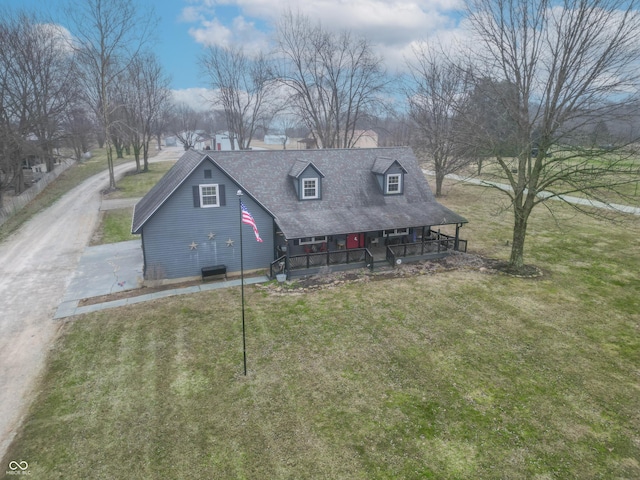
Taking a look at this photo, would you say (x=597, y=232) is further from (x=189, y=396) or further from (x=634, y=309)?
(x=189, y=396)

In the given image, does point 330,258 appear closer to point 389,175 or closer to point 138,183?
point 389,175

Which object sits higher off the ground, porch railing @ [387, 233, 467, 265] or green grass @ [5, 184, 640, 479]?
porch railing @ [387, 233, 467, 265]

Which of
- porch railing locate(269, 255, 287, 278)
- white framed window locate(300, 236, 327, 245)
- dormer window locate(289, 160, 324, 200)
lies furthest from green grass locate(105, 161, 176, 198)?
white framed window locate(300, 236, 327, 245)

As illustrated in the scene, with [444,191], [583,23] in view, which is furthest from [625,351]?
[444,191]

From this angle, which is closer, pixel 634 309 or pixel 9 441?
pixel 9 441

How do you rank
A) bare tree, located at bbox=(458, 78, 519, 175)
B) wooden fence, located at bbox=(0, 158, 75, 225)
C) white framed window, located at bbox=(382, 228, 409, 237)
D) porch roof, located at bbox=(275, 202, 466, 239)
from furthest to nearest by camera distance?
wooden fence, located at bbox=(0, 158, 75, 225) < white framed window, located at bbox=(382, 228, 409, 237) < porch roof, located at bbox=(275, 202, 466, 239) < bare tree, located at bbox=(458, 78, 519, 175)

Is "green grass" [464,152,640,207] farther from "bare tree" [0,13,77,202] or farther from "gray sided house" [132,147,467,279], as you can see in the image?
"bare tree" [0,13,77,202]
